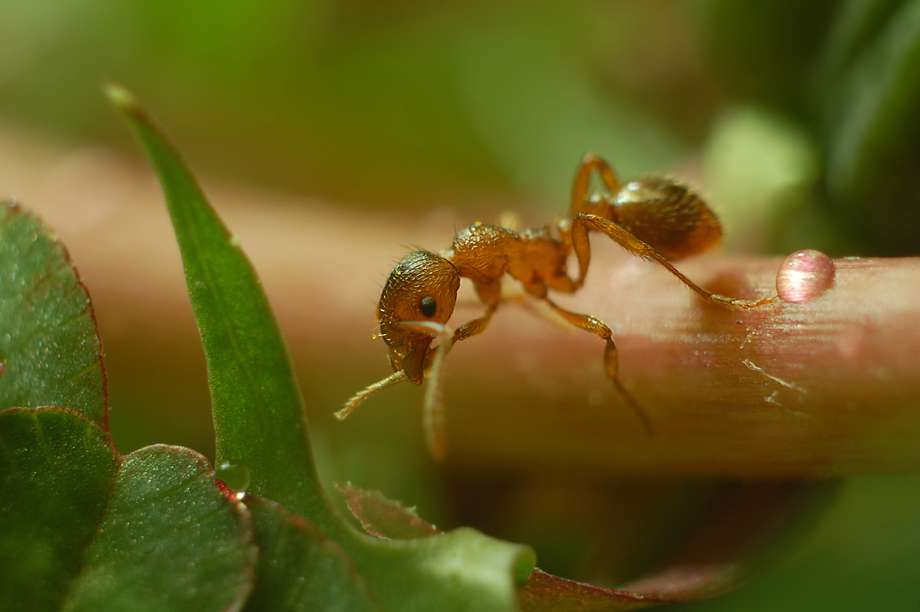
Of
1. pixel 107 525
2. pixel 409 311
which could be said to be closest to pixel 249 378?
pixel 107 525

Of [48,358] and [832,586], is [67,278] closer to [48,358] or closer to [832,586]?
[48,358]

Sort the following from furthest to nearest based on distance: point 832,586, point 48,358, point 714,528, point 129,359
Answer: point 129,359, point 714,528, point 832,586, point 48,358

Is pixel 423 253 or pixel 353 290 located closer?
pixel 423 253

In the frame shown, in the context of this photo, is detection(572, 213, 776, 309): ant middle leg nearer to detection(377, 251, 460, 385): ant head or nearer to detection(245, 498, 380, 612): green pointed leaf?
detection(377, 251, 460, 385): ant head

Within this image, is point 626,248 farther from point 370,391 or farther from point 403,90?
point 403,90

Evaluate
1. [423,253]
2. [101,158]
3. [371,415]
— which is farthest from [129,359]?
[101,158]

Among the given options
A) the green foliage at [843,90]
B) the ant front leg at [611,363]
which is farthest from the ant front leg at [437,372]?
the green foliage at [843,90]

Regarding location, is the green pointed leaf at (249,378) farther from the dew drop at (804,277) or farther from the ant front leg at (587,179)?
the ant front leg at (587,179)
